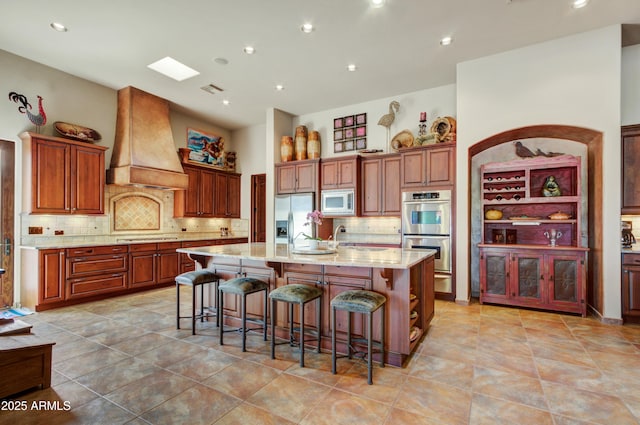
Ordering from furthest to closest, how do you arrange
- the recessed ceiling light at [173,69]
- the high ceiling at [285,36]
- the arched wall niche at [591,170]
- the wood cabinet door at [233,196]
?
the wood cabinet door at [233,196] < the recessed ceiling light at [173,69] < the arched wall niche at [591,170] < the high ceiling at [285,36]

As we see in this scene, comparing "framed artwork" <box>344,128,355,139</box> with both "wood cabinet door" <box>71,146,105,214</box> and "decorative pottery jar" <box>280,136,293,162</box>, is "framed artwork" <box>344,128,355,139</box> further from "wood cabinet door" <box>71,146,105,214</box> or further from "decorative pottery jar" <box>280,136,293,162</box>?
"wood cabinet door" <box>71,146,105,214</box>

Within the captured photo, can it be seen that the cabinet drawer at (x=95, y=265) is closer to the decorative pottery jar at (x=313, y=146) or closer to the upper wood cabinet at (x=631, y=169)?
the decorative pottery jar at (x=313, y=146)

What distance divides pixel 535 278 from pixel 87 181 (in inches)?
263

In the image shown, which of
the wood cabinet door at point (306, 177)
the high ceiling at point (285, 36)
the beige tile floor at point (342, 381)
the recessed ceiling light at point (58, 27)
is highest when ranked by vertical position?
the high ceiling at point (285, 36)

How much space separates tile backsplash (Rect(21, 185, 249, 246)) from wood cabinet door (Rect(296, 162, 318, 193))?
2605mm

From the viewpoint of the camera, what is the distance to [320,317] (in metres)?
2.91

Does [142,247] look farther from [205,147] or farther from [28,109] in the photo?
[205,147]

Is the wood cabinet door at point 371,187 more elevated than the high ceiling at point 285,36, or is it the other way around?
the high ceiling at point 285,36

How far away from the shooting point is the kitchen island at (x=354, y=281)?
2.61 meters

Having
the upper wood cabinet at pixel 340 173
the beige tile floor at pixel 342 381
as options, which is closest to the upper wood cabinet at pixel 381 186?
the upper wood cabinet at pixel 340 173

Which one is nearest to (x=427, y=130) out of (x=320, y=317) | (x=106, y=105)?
(x=320, y=317)

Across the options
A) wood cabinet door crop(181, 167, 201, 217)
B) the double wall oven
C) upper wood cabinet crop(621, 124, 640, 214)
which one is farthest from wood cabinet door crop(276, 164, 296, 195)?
upper wood cabinet crop(621, 124, 640, 214)

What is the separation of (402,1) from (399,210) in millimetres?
3036

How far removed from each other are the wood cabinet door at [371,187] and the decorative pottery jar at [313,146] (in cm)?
107
